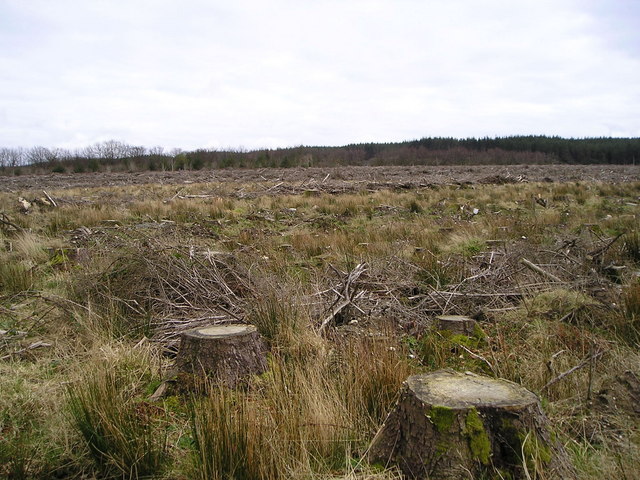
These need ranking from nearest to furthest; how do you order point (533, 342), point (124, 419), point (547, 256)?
point (124, 419) < point (533, 342) < point (547, 256)

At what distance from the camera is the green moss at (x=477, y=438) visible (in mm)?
1894

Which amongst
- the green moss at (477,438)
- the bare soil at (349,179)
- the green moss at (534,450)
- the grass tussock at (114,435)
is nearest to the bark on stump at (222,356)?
the grass tussock at (114,435)

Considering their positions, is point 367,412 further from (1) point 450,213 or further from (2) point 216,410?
(1) point 450,213

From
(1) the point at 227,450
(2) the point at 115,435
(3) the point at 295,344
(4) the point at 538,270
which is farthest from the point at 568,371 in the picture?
(4) the point at 538,270

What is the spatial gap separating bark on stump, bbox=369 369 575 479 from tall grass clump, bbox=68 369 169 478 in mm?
1152

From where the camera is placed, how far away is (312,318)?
4172 millimetres

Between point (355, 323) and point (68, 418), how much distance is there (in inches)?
96.6

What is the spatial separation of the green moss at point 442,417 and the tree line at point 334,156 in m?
36.8

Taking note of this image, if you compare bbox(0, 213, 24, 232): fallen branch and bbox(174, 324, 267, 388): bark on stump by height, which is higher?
bbox(0, 213, 24, 232): fallen branch

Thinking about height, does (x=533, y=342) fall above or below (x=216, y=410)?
below

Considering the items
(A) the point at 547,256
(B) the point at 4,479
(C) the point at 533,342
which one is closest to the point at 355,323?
(C) the point at 533,342

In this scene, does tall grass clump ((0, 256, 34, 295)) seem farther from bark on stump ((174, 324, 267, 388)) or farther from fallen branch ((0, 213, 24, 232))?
bark on stump ((174, 324, 267, 388))

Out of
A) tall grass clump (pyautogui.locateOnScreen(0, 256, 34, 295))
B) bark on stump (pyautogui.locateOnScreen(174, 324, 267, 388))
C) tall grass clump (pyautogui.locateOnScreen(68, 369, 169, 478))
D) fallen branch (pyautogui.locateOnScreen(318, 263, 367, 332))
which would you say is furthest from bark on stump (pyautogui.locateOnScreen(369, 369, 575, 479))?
tall grass clump (pyautogui.locateOnScreen(0, 256, 34, 295))

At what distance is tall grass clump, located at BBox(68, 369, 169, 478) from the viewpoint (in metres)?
2.07
